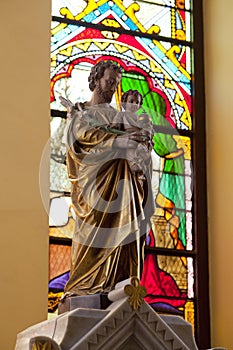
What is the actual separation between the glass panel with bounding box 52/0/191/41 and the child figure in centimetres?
276

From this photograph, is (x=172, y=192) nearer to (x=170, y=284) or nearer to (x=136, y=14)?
(x=170, y=284)

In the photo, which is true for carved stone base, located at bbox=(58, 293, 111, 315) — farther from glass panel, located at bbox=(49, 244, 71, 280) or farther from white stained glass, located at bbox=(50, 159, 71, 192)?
white stained glass, located at bbox=(50, 159, 71, 192)

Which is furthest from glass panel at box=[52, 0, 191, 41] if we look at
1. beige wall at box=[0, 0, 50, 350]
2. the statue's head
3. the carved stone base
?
the carved stone base

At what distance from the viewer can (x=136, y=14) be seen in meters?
8.71

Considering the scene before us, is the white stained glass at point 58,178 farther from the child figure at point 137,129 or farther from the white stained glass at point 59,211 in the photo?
the child figure at point 137,129

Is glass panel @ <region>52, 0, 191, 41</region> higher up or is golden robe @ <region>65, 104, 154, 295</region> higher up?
glass panel @ <region>52, 0, 191, 41</region>

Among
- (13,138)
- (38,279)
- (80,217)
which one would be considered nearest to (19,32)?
(13,138)

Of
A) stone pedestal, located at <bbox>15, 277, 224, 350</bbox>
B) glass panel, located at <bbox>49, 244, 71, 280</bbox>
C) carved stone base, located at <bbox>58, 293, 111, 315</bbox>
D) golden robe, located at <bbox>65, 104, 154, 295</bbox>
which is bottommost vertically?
stone pedestal, located at <bbox>15, 277, 224, 350</bbox>

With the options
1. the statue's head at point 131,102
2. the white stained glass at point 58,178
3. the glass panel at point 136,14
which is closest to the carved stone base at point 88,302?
the statue's head at point 131,102

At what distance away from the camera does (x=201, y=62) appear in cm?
870

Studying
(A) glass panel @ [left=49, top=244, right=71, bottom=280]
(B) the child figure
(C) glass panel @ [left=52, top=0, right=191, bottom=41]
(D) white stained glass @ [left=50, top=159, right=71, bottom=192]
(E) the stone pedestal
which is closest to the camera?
(E) the stone pedestal

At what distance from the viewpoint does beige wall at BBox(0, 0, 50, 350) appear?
692 cm

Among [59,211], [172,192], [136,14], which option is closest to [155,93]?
[136,14]

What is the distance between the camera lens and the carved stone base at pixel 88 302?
5.12 m
